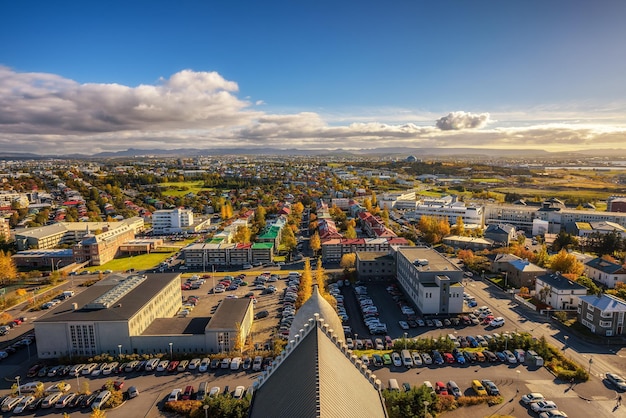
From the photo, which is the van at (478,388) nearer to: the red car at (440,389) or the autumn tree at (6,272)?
the red car at (440,389)

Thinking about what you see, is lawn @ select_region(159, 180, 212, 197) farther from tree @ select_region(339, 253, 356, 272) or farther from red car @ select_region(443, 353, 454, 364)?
red car @ select_region(443, 353, 454, 364)

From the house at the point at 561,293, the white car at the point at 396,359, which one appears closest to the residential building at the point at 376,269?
the house at the point at 561,293

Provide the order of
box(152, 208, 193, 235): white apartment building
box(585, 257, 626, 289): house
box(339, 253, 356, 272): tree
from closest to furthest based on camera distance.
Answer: box(585, 257, 626, 289): house, box(339, 253, 356, 272): tree, box(152, 208, 193, 235): white apartment building

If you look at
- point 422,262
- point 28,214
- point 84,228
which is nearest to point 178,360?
point 422,262

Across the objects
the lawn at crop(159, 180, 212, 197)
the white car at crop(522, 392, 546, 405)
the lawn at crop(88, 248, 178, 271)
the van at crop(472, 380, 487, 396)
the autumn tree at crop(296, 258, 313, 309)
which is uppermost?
the lawn at crop(159, 180, 212, 197)

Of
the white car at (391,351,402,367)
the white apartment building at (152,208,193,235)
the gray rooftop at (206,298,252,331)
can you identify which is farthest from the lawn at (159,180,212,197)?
the white car at (391,351,402,367)
